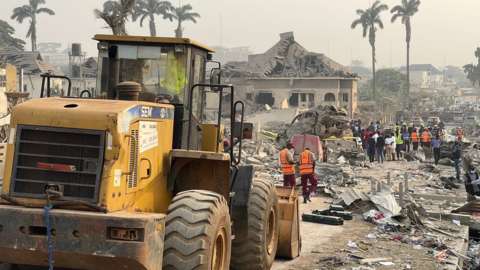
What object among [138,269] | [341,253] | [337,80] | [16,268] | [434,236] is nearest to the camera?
[138,269]

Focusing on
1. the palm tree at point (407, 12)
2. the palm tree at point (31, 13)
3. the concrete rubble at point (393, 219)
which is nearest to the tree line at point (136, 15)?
the palm tree at point (31, 13)

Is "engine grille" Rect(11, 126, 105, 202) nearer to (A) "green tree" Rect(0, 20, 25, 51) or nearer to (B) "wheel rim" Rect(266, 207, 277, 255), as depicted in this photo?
(B) "wheel rim" Rect(266, 207, 277, 255)

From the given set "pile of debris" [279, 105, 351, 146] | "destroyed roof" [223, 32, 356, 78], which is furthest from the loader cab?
"destroyed roof" [223, 32, 356, 78]

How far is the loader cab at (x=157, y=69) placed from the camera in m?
7.48

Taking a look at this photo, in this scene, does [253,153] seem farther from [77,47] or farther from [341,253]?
[77,47]

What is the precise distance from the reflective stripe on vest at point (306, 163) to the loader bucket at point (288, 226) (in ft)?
18.7

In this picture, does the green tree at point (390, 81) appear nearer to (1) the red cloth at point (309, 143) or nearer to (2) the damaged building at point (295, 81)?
(2) the damaged building at point (295, 81)

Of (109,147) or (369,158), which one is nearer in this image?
(109,147)

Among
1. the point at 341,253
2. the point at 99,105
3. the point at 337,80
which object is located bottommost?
the point at 341,253

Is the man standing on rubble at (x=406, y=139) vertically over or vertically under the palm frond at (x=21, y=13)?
under

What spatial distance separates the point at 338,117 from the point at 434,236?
861 inches

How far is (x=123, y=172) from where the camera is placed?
6238 mm

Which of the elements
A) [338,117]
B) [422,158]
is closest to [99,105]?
[422,158]

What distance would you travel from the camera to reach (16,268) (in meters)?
6.92
